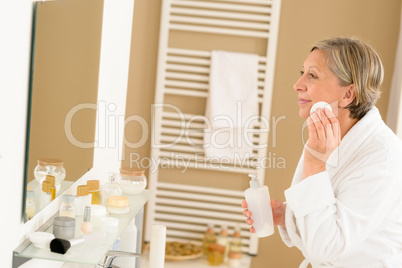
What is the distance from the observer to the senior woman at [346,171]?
1.47m

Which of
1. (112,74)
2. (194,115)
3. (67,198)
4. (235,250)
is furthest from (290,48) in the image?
(67,198)

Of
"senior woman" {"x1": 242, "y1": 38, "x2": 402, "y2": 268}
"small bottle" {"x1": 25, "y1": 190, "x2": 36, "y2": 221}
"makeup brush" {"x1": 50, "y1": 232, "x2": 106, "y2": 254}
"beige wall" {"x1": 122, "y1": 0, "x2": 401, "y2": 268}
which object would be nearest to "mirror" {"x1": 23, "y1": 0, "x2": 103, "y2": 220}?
"small bottle" {"x1": 25, "y1": 190, "x2": 36, "y2": 221}

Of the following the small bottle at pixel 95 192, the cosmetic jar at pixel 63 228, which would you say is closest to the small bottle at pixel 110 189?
the small bottle at pixel 95 192

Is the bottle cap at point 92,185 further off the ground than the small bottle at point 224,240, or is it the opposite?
the bottle cap at point 92,185

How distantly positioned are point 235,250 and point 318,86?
5.55 ft

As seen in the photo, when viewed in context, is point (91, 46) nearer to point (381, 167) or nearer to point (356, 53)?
point (356, 53)

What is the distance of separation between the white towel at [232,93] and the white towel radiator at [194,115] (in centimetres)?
6

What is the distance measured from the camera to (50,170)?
1.50 meters

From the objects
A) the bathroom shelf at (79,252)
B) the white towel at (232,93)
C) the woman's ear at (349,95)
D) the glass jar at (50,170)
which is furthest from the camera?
the white towel at (232,93)

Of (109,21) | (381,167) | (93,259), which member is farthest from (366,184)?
(109,21)

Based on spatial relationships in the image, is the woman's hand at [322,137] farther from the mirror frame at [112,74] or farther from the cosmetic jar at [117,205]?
the mirror frame at [112,74]

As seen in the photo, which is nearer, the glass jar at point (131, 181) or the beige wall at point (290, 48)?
the glass jar at point (131, 181)

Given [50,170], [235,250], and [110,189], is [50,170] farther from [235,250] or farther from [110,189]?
[235,250]

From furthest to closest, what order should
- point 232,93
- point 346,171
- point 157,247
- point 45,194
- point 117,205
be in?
point 232,93 → point 157,247 → point 117,205 → point 346,171 → point 45,194
